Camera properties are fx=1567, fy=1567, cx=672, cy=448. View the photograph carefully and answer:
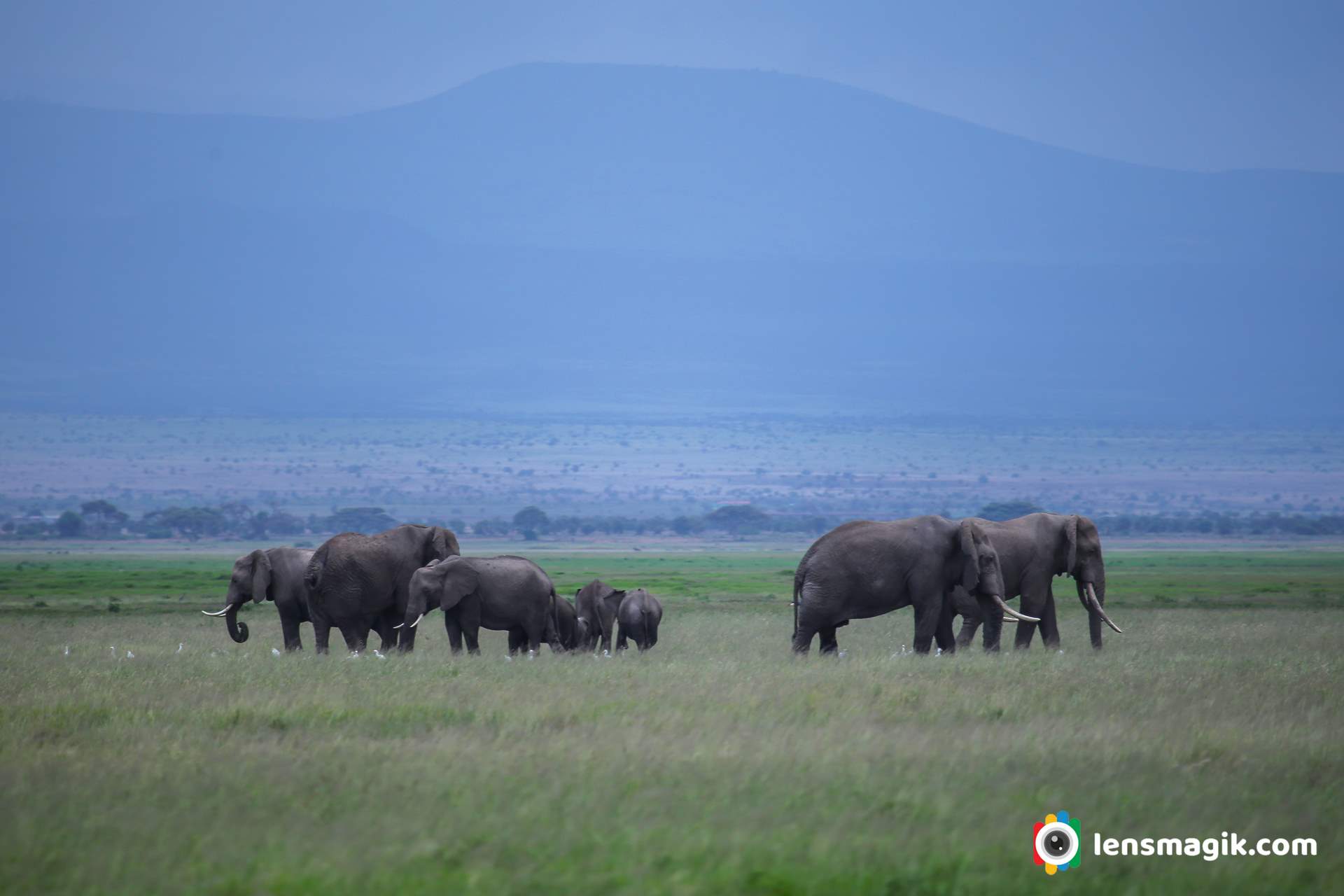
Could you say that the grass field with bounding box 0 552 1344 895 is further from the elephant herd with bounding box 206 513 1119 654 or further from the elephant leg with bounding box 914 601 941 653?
the elephant herd with bounding box 206 513 1119 654

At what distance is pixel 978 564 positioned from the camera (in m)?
22.7

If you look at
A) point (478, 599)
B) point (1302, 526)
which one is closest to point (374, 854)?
point (478, 599)

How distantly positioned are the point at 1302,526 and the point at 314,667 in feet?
491

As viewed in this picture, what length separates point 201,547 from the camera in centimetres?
12488

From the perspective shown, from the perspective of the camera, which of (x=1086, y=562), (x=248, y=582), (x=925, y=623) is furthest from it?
(x=248, y=582)

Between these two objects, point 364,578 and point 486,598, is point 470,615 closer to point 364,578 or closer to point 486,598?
point 486,598

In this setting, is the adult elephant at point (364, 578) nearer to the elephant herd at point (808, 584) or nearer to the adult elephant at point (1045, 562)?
the elephant herd at point (808, 584)

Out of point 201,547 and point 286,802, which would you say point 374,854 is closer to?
point 286,802

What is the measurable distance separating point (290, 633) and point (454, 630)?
3.15m

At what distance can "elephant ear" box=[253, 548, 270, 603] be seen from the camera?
25.6 m

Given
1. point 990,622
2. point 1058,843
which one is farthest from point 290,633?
point 1058,843

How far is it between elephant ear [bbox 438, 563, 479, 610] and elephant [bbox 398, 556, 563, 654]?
0.03 ft

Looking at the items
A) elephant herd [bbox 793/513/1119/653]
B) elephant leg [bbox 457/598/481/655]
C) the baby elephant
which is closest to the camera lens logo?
elephant herd [bbox 793/513/1119/653]

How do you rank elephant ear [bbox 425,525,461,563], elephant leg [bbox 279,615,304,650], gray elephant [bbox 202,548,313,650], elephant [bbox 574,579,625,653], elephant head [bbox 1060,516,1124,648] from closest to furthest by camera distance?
elephant head [bbox 1060,516,1124,648] → elephant ear [bbox 425,525,461,563] → gray elephant [bbox 202,548,313,650] → elephant leg [bbox 279,615,304,650] → elephant [bbox 574,579,625,653]
